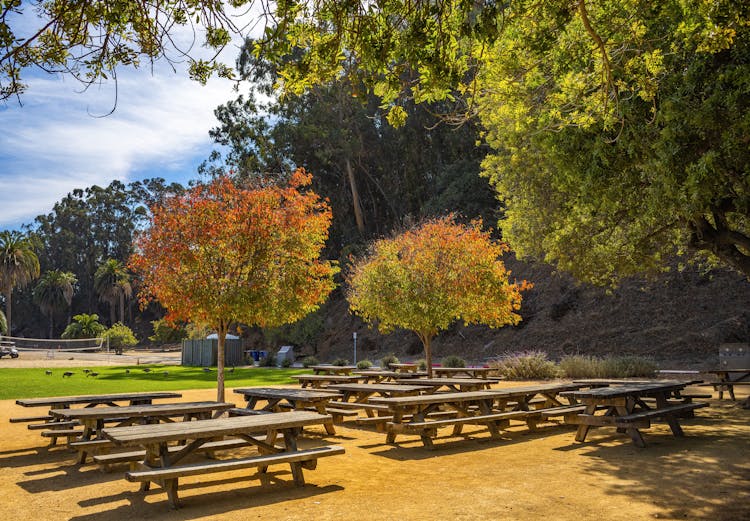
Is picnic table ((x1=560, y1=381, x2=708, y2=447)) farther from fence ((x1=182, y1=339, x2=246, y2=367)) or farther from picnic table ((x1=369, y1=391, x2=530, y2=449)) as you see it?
fence ((x1=182, y1=339, x2=246, y2=367))

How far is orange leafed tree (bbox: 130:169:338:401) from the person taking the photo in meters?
12.0

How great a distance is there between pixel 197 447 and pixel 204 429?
0.36 meters

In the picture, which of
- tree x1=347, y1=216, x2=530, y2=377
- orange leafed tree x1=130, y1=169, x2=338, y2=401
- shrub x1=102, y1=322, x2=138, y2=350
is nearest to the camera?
orange leafed tree x1=130, y1=169, x2=338, y2=401

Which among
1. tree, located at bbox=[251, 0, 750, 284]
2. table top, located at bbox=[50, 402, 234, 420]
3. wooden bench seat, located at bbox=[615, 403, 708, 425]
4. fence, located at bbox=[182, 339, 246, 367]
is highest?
tree, located at bbox=[251, 0, 750, 284]

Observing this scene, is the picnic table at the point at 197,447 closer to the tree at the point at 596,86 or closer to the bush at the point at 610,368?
the tree at the point at 596,86

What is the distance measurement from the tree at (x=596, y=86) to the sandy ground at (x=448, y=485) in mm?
3982

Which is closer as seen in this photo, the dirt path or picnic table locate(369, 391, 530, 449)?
the dirt path

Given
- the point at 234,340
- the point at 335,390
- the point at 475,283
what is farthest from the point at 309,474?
the point at 234,340

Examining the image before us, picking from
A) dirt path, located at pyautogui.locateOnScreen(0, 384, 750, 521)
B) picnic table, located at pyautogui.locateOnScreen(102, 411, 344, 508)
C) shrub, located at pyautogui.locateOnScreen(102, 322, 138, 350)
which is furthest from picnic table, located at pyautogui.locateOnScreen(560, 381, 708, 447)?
shrub, located at pyautogui.locateOnScreen(102, 322, 138, 350)

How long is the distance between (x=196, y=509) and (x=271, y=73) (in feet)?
145

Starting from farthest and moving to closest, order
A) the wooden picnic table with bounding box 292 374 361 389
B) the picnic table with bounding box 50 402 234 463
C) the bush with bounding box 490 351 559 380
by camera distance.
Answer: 1. the bush with bounding box 490 351 559 380
2. the wooden picnic table with bounding box 292 374 361 389
3. the picnic table with bounding box 50 402 234 463

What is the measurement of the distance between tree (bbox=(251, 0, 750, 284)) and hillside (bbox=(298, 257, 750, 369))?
12.1 metres

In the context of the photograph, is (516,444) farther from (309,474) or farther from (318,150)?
(318,150)

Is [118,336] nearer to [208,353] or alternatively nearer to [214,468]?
[208,353]
